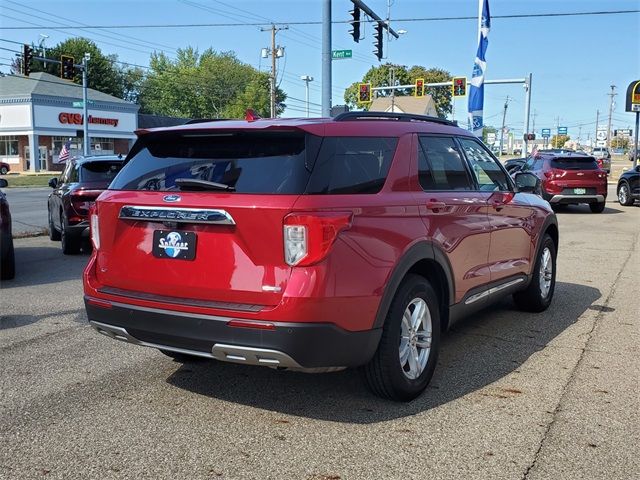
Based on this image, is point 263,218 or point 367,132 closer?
point 263,218

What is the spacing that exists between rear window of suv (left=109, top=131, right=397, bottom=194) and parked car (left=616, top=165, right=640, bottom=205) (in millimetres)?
18960

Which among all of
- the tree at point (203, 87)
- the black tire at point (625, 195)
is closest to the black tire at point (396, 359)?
the black tire at point (625, 195)

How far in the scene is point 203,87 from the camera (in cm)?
8712

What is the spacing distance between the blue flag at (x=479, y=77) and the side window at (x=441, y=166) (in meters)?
13.1

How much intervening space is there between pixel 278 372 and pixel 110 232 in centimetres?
164

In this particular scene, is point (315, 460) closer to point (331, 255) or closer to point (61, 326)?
point (331, 255)

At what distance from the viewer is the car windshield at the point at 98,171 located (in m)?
10.8

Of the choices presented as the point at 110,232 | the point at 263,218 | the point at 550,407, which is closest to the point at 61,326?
the point at 110,232

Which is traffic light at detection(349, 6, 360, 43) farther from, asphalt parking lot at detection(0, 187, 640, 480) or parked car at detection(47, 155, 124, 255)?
asphalt parking lot at detection(0, 187, 640, 480)

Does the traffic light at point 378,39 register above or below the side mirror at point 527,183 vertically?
above

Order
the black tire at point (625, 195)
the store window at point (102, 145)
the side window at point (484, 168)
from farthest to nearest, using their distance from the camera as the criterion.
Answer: the store window at point (102, 145)
the black tire at point (625, 195)
the side window at point (484, 168)

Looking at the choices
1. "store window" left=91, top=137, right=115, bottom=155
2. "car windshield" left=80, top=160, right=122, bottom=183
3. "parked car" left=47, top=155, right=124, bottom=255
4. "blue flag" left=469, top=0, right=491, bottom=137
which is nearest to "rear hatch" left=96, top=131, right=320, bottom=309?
"parked car" left=47, top=155, right=124, bottom=255

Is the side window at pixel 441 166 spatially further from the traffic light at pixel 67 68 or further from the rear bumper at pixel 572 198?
the traffic light at pixel 67 68

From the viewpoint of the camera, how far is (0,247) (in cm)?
839
